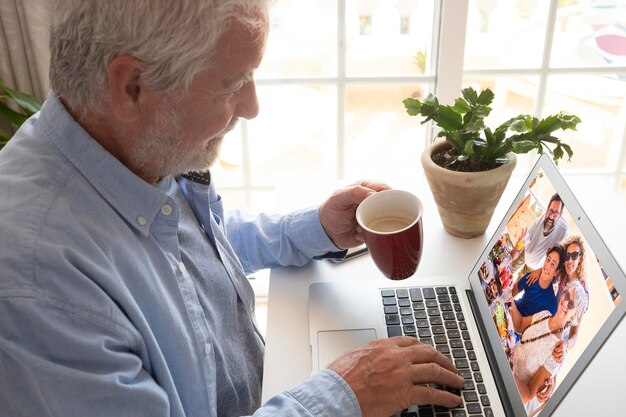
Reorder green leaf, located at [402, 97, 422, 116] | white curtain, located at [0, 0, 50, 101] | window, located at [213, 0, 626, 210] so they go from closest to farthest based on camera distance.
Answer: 1. green leaf, located at [402, 97, 422, 116]
2. white curtain, located at [0, 0, 50, 101]
3. window, located at [213, 0, 626, 210]

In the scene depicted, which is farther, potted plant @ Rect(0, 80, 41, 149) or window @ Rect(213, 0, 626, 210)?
window @ Rect(213, 0, 626, 210)

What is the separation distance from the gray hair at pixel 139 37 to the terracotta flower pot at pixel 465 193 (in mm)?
480

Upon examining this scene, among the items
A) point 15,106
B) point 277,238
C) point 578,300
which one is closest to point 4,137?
point 15,106

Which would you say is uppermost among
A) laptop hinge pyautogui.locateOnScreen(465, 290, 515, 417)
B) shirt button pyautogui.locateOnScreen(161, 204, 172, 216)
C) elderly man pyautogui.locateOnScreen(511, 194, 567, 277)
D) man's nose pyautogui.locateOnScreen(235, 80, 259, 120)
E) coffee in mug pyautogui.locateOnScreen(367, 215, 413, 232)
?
man's nose pyautogui.locateOnScreen(235, 80, 259, 120)

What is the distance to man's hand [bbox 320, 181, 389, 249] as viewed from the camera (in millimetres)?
1119

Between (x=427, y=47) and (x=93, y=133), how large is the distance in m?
1.42

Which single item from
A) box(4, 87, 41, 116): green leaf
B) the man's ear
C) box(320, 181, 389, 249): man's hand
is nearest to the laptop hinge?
box(320, 181, 389, 249): man's hand

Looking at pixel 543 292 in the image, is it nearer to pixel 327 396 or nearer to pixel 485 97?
pixel 327 396

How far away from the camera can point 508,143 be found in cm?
110

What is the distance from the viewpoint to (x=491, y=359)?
92 centimetres

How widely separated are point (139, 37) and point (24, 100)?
1133mm

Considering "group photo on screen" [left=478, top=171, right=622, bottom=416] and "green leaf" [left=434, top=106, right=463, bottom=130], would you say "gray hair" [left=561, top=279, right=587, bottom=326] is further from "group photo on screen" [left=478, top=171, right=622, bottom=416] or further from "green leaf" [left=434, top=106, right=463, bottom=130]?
"green leaf" [left=434, top=106, right=463, bottom=130]

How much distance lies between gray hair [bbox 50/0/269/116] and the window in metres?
1.10

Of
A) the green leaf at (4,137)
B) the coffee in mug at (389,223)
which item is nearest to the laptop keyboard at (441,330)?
the coffee in mug at (389,223)
